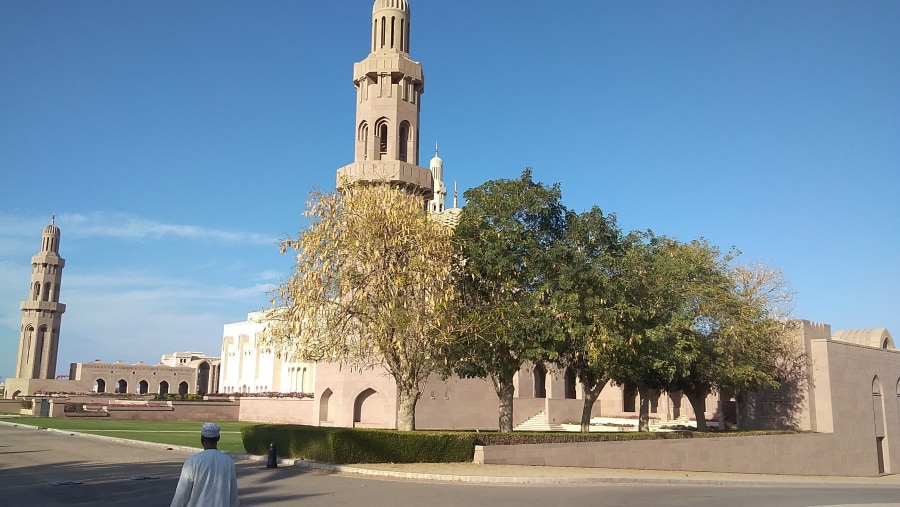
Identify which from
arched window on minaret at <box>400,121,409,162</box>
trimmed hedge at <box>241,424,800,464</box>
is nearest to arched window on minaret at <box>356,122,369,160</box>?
arched window on minaret at <box>400,121,409,162</box>

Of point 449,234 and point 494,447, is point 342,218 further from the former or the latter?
point 494,447

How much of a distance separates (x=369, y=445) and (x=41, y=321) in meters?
80.7

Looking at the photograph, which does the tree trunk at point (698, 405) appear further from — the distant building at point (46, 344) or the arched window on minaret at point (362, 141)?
the distant building at point (46, 344)

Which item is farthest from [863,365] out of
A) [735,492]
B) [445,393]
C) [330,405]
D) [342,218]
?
[342,218]

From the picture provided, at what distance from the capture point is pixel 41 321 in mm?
84688

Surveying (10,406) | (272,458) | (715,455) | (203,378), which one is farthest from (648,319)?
(203,378)

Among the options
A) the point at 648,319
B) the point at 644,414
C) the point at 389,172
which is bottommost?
the point at 644,414

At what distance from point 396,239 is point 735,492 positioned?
1149cm

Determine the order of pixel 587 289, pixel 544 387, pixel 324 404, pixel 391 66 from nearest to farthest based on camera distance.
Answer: pixel 587 289
pixel 391 66
pixel 324 404
pixel 544 387

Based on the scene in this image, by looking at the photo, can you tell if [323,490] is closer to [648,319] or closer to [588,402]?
[588,402]

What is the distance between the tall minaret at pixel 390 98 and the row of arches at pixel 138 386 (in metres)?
70.0

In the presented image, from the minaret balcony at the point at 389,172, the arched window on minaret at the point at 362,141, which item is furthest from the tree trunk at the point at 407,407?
the arched window on minaret at the point at 362,141

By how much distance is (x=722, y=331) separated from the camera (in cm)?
3023

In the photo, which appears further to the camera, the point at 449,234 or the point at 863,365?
the point at 863,365
